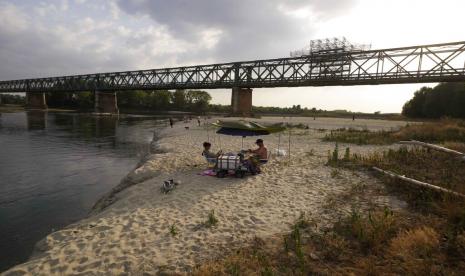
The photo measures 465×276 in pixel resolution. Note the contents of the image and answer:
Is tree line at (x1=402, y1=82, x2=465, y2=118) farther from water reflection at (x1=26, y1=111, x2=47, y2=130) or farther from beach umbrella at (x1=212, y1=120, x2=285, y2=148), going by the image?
water reflection at (x1=26, y1=111, x2=47, y2=130)

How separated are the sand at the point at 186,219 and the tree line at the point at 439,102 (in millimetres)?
63505

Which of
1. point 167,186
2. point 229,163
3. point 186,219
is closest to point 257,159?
point 229,163

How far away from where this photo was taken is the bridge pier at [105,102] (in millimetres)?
100000

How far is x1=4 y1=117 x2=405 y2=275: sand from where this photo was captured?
5.98m

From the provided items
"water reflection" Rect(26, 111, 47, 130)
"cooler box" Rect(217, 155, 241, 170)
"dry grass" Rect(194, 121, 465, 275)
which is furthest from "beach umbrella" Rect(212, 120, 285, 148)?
"water reflection" Rect(26, 111, 47, 130)

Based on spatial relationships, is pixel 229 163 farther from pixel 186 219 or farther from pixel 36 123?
pixel 36 123

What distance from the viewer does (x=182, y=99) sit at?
15162cm

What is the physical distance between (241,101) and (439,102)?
4962cm

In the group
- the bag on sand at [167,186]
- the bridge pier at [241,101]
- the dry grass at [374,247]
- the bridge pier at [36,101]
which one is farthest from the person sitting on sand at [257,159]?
the bridge pier at [36,101]

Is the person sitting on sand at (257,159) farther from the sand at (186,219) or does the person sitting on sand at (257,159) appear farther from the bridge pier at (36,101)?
the bridge pier at (36,101)

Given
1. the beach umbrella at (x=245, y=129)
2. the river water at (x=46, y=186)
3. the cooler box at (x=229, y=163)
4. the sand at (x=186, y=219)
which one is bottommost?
the river water at (x=46, y=186)

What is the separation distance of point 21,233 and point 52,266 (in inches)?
164

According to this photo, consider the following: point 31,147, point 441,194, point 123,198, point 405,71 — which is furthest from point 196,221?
point 405,71

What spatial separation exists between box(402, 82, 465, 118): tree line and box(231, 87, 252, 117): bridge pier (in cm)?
4141
